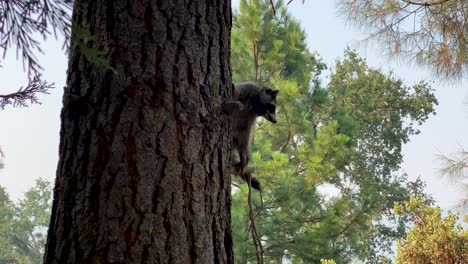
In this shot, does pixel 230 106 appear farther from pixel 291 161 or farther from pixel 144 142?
pixel 291 161

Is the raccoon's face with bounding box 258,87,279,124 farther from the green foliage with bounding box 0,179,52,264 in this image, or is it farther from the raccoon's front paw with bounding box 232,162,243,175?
the green foliage with bounding box 0,179,52,264

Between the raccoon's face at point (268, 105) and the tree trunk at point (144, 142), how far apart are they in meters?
1.39

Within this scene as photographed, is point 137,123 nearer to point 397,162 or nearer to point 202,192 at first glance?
point 202,192

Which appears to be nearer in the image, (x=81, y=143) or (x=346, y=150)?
(x=81, y=143)

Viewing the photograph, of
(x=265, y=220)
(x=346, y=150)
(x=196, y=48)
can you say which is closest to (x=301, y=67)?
(x=346, y=150)

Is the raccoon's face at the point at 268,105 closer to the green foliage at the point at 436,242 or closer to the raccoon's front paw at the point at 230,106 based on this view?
the raccoon's front paw at the point at 230,106

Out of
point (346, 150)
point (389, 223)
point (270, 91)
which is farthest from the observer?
point (389, 223)

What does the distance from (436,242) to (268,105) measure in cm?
225

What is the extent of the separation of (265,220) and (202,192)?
5.60 meters

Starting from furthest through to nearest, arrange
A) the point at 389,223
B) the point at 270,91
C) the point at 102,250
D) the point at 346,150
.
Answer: the point at 389,223, the point at 346,150, the point at 270,91, the point at 102,250

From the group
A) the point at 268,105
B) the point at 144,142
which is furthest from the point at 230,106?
the point at 268,105

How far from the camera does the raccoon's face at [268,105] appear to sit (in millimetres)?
2445

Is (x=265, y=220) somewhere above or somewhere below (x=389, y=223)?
below

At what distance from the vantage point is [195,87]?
99 centimetres
